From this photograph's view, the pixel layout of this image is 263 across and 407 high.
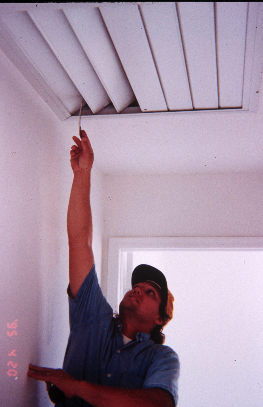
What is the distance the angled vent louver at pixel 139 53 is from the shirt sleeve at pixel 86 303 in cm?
75

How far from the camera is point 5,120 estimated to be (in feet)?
4.05

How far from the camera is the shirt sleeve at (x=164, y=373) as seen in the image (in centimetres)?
123

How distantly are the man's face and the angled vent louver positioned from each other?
814mm

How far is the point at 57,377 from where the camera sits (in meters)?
1.24

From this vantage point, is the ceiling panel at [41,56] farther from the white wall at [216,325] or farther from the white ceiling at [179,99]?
the white wall at [216,325]

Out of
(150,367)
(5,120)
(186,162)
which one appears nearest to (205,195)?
(186,162)

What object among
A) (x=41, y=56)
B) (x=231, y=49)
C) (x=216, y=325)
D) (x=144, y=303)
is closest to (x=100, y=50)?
(x=41, y=56)

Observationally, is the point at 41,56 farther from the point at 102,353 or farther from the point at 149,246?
the point at 149,246

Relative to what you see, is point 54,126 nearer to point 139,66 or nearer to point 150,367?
point 139,66

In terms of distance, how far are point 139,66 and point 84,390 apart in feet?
3.73

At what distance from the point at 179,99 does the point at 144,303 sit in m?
0.90

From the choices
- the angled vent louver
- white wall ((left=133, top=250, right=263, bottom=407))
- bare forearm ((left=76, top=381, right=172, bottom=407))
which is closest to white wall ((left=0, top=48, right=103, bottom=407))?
the angled vent louver

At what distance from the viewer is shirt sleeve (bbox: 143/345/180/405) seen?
1.23 metres

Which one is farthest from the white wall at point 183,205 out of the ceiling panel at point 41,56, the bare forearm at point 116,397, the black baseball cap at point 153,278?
the bare forearm at point 116,397
